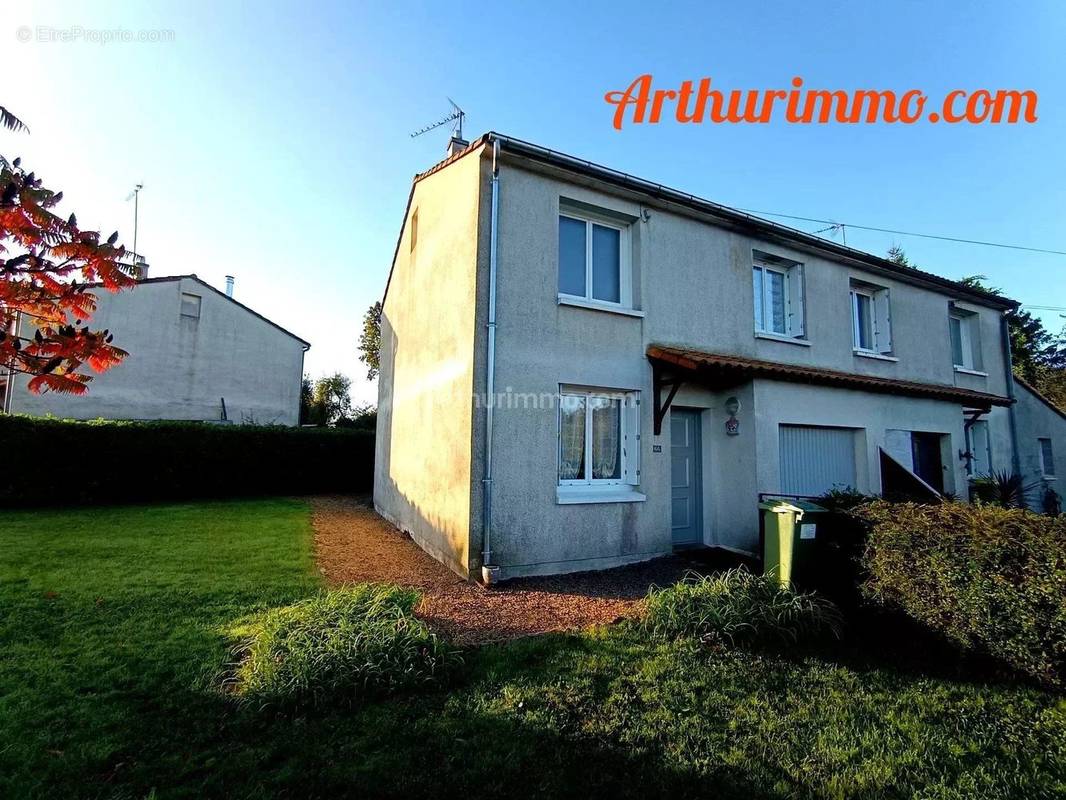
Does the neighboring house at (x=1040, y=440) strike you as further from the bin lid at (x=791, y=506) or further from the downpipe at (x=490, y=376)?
the downpipe at (x=490, y=376)

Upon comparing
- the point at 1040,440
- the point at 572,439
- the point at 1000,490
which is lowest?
the point at 1000,490

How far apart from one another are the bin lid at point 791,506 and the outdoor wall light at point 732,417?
2257 millimetres

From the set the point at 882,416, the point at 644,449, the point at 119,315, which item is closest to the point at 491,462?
the point at 644,449

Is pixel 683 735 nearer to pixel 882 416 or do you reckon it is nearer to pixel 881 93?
pixel 882 416

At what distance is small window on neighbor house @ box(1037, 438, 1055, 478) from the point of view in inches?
585

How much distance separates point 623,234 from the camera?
29.0ft

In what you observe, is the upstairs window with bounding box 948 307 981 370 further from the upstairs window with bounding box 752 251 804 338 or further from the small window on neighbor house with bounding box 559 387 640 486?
the small window on neighbor house with bounding box 559 387 640 486

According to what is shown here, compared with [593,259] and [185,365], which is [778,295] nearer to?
[593,259]

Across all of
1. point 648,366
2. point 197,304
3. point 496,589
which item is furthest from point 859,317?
point 197,304

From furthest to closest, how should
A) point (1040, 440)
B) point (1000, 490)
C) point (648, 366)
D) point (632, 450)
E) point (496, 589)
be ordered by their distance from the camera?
point (1040, 440)
point (1000, 490)
point (648, 366)
point (632, 450)
point (496, 589)

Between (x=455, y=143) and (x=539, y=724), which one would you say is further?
(x=455, y=143)

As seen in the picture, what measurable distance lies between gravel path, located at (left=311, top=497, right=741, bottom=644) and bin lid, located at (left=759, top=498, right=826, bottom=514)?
5.07 feet

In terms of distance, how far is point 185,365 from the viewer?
822 inches

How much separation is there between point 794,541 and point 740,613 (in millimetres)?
1481
